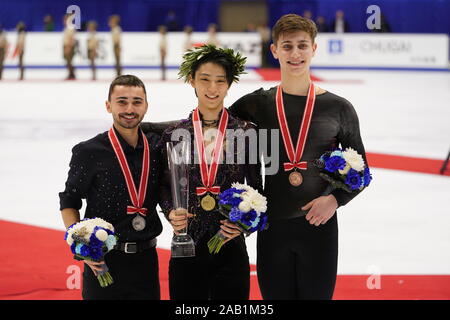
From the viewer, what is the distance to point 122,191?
3.11 meters

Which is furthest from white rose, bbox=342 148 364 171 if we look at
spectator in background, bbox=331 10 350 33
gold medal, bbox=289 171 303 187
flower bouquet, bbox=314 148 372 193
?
spectator in background, bbox=331 10 350 33

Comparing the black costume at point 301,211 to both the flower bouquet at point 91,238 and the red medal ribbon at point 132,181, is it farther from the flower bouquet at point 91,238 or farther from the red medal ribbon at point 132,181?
the flower bouquet at point 91,238

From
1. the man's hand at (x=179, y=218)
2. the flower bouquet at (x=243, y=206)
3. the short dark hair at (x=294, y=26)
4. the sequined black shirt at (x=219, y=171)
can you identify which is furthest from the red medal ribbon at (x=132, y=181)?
the short dark hair at (x=294, y=26)

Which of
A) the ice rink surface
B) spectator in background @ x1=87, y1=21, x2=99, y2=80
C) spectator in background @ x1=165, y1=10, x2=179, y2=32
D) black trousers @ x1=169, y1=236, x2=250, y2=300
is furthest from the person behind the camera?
spectator in background @ x1=165, y1=10, x2=179, y2=32

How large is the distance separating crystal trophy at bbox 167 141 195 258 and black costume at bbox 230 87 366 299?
1.37ft

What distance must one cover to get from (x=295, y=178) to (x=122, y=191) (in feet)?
2.39

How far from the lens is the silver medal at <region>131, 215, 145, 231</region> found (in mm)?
3115

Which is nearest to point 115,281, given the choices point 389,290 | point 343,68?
point 389,290

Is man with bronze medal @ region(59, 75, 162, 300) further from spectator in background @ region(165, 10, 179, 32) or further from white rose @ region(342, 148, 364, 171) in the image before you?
spectator in background @ region(165, 10, 179, 32)

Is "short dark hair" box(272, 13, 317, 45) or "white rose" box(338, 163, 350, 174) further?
"short dark hair" box(272, 13, 317, 45)

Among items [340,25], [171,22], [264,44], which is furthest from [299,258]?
[171,22]

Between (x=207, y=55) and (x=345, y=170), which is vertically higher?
(x=207, y=55)

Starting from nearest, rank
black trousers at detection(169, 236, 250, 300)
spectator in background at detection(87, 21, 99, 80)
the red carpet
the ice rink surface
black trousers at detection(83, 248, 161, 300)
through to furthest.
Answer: black trousers at detection(169, 236, 250, 300), black trousers at detection(83, 248, 161, 300), the red carpet, the ice rink surface, spectator in background at detection(87, 21, 99, 80)

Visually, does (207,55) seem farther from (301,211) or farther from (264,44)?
(264,44)
